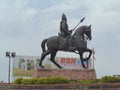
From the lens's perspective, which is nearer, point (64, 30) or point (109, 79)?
point (109, 79)

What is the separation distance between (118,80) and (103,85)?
95.4 inches

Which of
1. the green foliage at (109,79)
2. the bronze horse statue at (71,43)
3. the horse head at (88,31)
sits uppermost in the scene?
the horse head at (88,31)

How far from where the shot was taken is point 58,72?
1196 inches

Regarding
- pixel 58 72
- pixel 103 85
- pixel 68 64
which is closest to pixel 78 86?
pixel 103 85

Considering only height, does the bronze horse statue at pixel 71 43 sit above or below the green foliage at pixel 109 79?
above

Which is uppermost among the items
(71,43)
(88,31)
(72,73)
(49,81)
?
(88,31)

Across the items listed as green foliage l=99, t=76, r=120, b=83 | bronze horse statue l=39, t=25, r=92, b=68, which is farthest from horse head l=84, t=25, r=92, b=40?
green foliage l=99, t=76, r=120, b=83

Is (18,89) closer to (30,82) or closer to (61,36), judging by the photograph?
(30,82)

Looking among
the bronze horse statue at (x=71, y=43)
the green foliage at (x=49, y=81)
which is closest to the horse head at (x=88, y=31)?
the bronze horse statue at (x=71, y=43)

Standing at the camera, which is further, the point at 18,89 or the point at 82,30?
the point at 82,30

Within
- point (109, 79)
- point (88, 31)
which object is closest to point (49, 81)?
point (109, 79)

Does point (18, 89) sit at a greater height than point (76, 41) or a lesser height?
lesser

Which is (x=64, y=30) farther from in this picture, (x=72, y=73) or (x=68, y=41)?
(x=72, y=73)

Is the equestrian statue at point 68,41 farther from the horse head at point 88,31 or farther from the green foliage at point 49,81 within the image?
the green foliage at point 49,81
